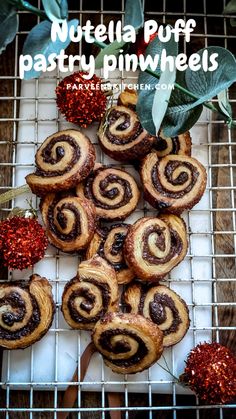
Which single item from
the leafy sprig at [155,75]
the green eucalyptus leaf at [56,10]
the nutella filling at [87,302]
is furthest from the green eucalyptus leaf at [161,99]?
the nutella filling at [87,302]

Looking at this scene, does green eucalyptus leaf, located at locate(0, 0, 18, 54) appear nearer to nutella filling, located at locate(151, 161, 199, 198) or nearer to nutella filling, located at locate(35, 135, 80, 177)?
nutella filling, located at locate(35, 135, 80, 177)

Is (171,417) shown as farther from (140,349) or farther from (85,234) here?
(85,234)

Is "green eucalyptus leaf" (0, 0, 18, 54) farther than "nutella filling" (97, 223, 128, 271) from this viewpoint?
No

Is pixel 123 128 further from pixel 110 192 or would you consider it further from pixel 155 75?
pixel 155 75

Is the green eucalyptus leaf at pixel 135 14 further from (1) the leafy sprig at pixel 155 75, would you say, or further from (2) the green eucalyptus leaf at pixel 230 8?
(2) the green eucalyptus leaf at pixel 230 8

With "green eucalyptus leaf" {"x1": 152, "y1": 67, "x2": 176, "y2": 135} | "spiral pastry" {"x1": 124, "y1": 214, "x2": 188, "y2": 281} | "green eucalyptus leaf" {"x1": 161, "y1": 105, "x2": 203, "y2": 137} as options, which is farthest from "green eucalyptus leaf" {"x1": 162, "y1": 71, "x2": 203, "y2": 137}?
"spiral pastry" {"x1": 124, "y1": 214, "x2": 188, "y2": 281}
